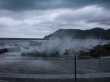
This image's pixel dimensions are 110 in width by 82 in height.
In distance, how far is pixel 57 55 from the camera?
101 ft

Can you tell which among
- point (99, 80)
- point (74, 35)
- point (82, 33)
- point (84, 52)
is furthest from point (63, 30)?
point (99, 80)

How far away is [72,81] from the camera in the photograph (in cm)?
1292

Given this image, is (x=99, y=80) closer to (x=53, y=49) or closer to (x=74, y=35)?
(x=53, y=49)

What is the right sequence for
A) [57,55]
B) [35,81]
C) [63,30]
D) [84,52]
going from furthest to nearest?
[63,30], [84,52], [57,55], [35,81]

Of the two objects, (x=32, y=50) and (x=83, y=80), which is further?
(x=32, y=50)

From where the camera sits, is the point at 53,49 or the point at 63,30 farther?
Answer: the point at 63,30

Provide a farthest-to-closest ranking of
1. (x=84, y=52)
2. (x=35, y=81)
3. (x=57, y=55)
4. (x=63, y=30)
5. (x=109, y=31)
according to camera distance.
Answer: (x=109, y=31)
(x=63, y=30)
(x=84, y=52)
(x=57, y=55)
(x=35, y=81)

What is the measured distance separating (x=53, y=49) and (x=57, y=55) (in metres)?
1.81

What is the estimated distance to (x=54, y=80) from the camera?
13.1 m

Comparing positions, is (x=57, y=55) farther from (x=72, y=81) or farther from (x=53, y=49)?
(x=72, y=81)

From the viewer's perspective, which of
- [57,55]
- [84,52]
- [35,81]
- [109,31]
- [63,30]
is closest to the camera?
[35,81]

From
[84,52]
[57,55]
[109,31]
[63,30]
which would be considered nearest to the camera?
[57,55]

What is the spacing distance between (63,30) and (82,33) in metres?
9.78

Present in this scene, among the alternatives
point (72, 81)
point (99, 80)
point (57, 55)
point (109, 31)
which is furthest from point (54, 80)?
point (109, 31)
